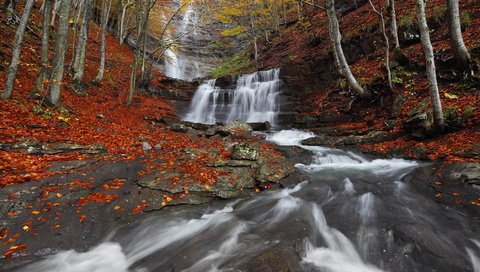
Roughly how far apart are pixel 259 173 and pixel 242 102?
11.9m

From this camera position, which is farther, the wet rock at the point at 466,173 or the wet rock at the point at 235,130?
the wet rock at the point at 235,130

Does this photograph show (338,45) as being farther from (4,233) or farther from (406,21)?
(4,233)

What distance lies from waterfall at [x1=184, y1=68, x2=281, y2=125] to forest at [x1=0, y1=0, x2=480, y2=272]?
219 centimetres

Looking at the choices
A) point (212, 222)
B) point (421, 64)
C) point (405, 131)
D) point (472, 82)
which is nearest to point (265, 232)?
point (212, 222)

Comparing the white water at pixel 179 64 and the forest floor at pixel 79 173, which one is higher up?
the white water at pixel 179 64

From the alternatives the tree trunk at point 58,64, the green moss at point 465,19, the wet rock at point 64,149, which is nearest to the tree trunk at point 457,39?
the green moss at point 465,19

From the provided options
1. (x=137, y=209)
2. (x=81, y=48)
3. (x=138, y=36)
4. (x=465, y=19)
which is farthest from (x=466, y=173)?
(x=81, y=48)

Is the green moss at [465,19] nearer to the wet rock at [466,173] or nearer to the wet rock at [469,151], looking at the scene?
the wet rock at [469,151]

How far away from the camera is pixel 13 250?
12.6 ft

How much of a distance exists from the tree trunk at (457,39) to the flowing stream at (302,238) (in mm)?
6323

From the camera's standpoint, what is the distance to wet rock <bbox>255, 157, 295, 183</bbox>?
6.90m

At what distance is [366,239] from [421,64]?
35.7 feet

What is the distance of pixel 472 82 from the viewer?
920 centimetres

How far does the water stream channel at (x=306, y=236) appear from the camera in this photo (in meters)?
3.89
